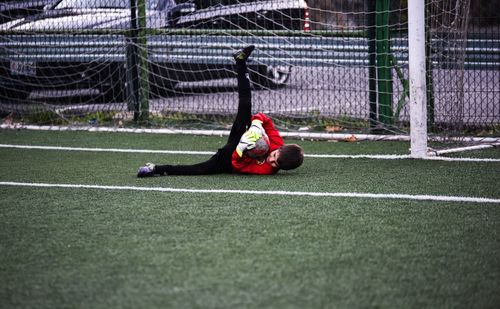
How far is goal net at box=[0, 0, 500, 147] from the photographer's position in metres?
8.91

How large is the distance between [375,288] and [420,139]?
3858 millimetres

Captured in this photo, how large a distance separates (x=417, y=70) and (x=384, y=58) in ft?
5.63

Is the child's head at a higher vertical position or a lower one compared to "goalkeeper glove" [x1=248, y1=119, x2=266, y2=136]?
lower

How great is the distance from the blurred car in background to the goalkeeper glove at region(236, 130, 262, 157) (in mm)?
3614

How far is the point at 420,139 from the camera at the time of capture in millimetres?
7371

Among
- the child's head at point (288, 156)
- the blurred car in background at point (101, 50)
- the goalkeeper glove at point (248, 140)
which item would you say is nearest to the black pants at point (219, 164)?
the goalkeeper glove at point (248, 140)

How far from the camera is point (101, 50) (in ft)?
34.9

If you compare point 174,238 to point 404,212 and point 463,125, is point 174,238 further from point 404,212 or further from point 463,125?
point 463,125

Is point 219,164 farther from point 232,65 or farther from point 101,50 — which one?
point 101,50

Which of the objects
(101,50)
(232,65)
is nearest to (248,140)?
(232,65)

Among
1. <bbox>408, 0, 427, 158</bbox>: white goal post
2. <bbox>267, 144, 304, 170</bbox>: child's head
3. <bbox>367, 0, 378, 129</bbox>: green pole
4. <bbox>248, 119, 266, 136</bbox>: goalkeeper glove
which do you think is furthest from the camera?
<bbox>367, 0, 378, 129</bbox>: green pole

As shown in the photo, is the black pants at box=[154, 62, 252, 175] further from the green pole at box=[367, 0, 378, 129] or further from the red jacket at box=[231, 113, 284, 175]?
the green pole at box=[367, 0, 378, 129]

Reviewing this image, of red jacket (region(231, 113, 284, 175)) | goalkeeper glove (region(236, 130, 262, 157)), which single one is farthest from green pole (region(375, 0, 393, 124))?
goalkeeper glove (region(236, 130, 262, 157))

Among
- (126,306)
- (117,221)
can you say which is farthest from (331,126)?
(126,306)
